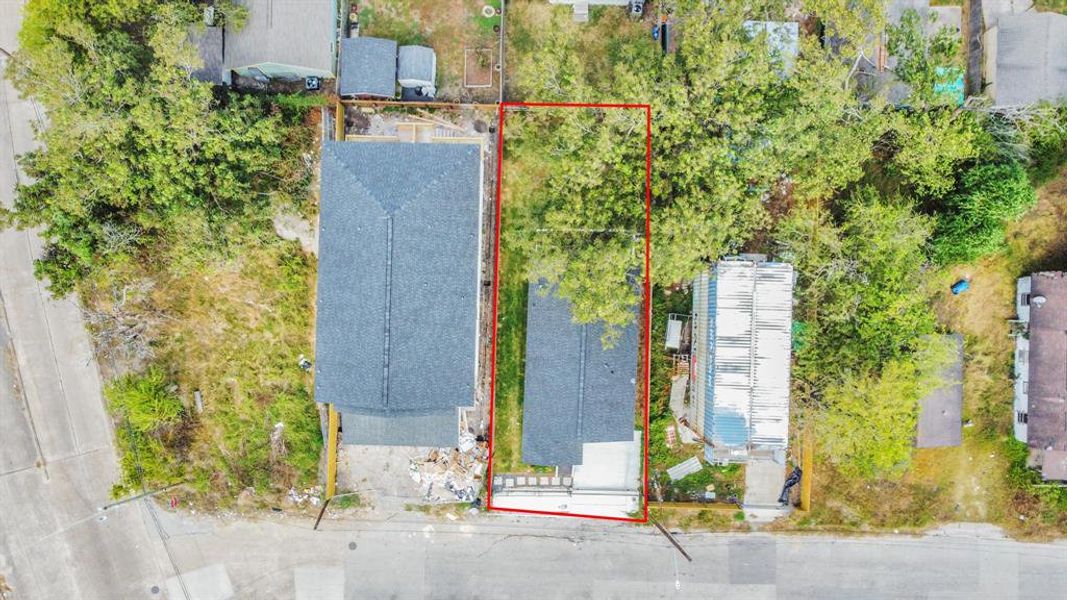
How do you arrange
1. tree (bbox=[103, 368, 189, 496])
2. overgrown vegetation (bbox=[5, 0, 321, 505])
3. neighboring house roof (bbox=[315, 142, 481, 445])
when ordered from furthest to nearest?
tree (bbox=[103, 368, 189, 496]) → neighboring house roof (bbox=[315, 142, 481, 445]) → overgrown vegetation (bbox=[5, 0, 321, 505])

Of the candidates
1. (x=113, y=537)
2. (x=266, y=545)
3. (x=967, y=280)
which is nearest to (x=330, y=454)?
(x=266, y=545)

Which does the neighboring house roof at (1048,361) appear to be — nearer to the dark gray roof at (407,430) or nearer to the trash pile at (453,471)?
the trash pile at (453,471)

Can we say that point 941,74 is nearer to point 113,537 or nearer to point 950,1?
point 950,1

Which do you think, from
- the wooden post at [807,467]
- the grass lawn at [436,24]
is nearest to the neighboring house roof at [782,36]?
the grass lawn at [436,24]

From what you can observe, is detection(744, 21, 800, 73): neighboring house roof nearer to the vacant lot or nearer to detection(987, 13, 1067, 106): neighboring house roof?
detection(987, 13, 1067, 106): neighboring house roof

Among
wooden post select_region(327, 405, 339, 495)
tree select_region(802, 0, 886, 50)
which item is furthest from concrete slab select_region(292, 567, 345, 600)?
tree select_region(802, 0, 886, 50)

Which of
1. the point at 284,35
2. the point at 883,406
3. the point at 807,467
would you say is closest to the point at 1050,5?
the point at 883,406
